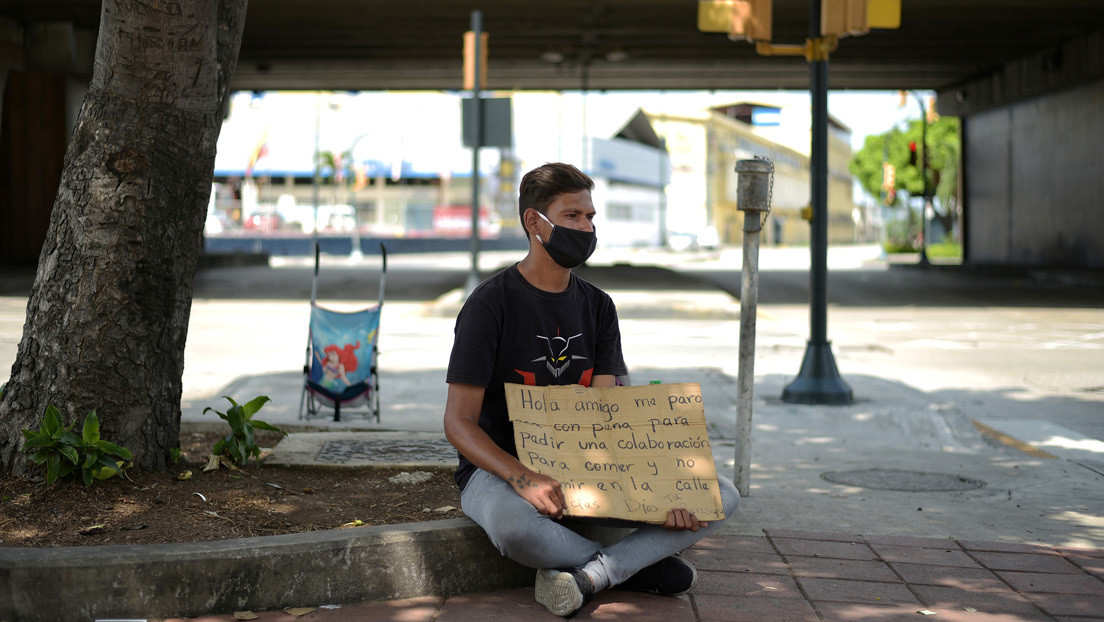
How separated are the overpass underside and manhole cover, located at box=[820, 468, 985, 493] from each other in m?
16.5

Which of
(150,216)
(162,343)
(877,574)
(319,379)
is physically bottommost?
(877,574)

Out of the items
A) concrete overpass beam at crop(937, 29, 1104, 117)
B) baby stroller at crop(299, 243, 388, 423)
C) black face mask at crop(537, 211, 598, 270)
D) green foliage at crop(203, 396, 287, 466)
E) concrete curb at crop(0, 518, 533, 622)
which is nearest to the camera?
concrete curb at crop(0, 518, 533, 622)

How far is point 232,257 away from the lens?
33.8 m

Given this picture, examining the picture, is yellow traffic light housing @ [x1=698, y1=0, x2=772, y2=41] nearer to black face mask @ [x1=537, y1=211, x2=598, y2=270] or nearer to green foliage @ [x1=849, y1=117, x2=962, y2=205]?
black face mask @ [x1=537, y1=211, x2=598, y2=270]

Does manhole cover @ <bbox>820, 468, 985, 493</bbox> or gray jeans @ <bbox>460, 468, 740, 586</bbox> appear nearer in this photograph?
gray jeans @ <bbox>460, 468, 740, 586</bbox>

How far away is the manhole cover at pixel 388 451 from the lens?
494 centimetres

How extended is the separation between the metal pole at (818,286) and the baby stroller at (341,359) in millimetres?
3312

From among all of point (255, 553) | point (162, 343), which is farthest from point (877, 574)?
point (162, 343)

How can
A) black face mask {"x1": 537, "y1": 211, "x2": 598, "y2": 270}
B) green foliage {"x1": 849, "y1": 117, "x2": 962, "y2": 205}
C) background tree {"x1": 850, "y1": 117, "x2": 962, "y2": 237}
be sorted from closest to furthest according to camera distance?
black face mask {"x1": 537, "y1": 211, "x2": 598, "y2": 270} → background tree {"x1": 850, "y1": 117, "x2": 962, "y2": 237} → green foliage {"x1": 849, "y1": 117, "x2": 962, "y2": 205}

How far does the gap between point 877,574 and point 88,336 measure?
306cm

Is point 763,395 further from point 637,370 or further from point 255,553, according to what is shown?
point 255,553

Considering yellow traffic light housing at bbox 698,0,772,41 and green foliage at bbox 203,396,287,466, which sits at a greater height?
yellow traffic light housing at bbox 698,0,772,41

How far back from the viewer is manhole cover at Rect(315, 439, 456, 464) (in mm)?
4941

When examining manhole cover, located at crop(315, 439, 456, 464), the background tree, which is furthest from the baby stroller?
the background tree
